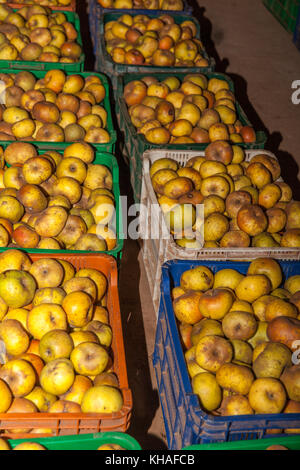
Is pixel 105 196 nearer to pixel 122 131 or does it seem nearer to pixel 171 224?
pixel 171 224

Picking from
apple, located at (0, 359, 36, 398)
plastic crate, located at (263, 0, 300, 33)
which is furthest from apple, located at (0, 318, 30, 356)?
plastic crate, located at (263, 0, 300, 33)

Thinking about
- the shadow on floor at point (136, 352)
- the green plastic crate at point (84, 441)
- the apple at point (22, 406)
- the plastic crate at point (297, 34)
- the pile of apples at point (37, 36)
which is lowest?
the shadow on floor at point (136, 352)

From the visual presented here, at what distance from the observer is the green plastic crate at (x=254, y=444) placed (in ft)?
6.07

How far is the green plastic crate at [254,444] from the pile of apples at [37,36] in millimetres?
3543

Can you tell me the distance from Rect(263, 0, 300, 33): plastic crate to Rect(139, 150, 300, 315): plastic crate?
5.68 m

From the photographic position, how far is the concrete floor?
10.5 ft

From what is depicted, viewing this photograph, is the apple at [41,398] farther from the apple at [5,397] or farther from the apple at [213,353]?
the apple at [213,353]

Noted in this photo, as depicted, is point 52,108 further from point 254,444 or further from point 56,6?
point 254,444

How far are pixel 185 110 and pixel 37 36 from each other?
163cm

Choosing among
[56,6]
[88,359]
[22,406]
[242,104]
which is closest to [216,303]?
[88,359]

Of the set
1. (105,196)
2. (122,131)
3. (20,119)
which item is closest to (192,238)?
(105,196)

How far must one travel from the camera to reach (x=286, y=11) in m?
8.59
